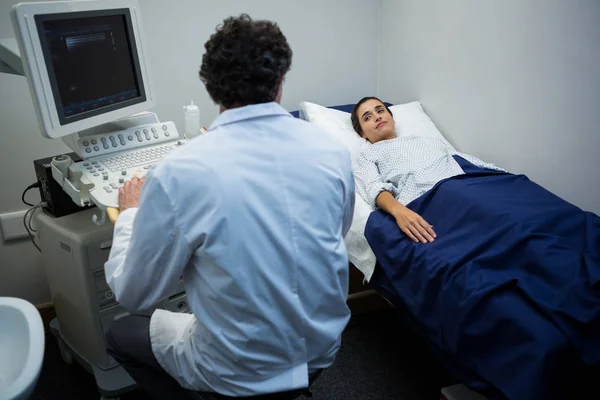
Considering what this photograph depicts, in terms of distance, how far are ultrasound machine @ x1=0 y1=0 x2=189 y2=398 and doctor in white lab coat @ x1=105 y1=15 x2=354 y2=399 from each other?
393mm

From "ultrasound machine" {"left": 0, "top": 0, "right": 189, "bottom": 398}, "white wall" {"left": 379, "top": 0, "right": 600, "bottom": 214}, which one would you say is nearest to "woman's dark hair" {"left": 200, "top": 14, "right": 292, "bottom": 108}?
"ultrasound machine" {"left": 0, "top": 0, "right": 189, "bottom": 398}

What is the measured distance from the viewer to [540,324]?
1.18 meters

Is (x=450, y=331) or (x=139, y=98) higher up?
(x=139, y=98)

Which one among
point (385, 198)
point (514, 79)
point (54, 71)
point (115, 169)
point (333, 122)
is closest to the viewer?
point (54, 71)

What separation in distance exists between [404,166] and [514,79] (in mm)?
514

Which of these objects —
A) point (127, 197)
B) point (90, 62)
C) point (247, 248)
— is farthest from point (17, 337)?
point (90, 62)

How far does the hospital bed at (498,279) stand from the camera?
3.82ft

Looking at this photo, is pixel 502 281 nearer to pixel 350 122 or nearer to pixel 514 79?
pixel 514 79

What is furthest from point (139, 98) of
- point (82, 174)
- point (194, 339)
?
point (194, 339)

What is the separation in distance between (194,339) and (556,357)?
2.65 ft

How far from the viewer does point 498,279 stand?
1.31 m

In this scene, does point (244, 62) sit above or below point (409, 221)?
above

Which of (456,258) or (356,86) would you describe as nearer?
(456,258)

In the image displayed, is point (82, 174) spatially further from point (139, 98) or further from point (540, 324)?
point (540, 324)
